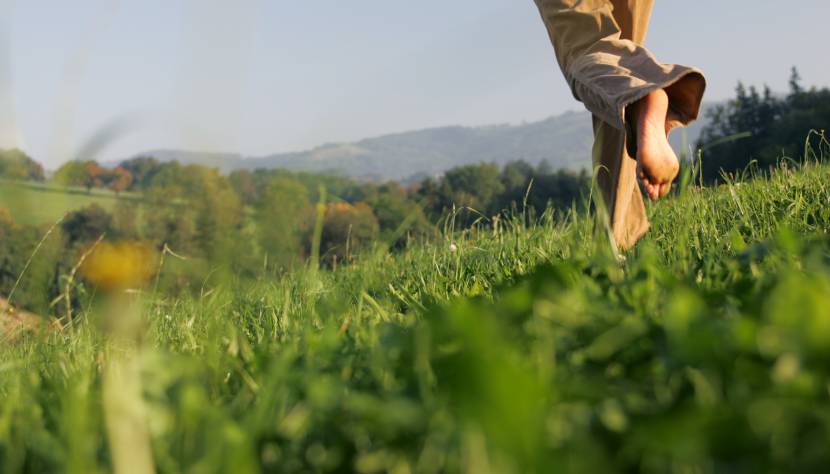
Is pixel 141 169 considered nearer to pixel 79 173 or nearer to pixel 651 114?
pixel 79 173

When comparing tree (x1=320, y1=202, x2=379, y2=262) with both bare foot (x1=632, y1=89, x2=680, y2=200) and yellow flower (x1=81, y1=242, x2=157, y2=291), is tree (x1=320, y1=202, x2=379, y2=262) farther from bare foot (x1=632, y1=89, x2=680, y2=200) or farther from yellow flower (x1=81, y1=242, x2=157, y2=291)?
yellow flower (x1=81, y1=242, x2=157, y2=291)

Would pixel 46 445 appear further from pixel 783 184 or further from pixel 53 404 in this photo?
pixel 783 184

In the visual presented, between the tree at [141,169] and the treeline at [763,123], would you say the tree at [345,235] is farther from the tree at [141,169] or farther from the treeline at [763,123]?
the treeline at [763,123]

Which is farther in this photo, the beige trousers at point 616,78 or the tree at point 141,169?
the beige trousers at point 616,78

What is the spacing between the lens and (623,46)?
→ 9.41ft

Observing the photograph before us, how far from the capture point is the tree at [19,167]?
1.19 metres

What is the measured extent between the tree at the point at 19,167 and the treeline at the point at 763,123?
135 ft

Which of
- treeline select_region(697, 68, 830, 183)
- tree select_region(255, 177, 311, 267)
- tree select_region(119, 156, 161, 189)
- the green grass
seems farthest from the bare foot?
treeline select_region(697, 68, 830, 183)

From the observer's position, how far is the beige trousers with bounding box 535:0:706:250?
2.66 meters

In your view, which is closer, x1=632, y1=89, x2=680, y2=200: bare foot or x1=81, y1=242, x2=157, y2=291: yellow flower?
x1=81, y1=242, x2=157, y2=291: yellow flower

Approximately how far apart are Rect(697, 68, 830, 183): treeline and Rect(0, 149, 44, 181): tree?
135 ft

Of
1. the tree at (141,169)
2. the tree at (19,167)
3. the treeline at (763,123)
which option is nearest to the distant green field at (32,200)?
the tree at (19,167)

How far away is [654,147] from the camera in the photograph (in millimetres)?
2543

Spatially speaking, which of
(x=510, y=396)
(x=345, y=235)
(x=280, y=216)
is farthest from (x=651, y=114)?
(x=345, y=235)
